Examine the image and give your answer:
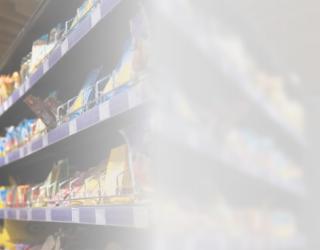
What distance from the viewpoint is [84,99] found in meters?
1.75

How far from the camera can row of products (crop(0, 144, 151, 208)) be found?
1.21 metres

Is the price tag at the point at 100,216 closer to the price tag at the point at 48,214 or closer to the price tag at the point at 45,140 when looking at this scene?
the price tag at the point at 48,214

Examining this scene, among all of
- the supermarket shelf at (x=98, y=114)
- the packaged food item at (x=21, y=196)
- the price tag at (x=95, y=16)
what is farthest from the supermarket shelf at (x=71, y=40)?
the packaged food item at (x=21, y=196)

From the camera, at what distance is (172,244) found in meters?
0.64

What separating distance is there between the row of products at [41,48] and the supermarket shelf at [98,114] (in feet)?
1.34

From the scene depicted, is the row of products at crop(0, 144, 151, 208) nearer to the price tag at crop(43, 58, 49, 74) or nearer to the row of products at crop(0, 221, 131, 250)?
the row of products at crop(0, 221, 131, 250)

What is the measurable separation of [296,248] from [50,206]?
1553mm

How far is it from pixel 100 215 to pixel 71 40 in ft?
2.43

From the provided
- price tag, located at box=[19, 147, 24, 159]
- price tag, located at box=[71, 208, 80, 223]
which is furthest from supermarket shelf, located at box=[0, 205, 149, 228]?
price tag, located at box=[19, 147, 24, 159]

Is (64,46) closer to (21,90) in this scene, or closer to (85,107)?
(85,107)

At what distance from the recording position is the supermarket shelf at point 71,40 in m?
1.36

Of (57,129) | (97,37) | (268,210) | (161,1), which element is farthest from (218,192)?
(57,129)

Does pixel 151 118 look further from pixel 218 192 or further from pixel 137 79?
pixel 137 79

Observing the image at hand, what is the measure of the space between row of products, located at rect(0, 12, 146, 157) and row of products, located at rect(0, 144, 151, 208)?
0.72ft
